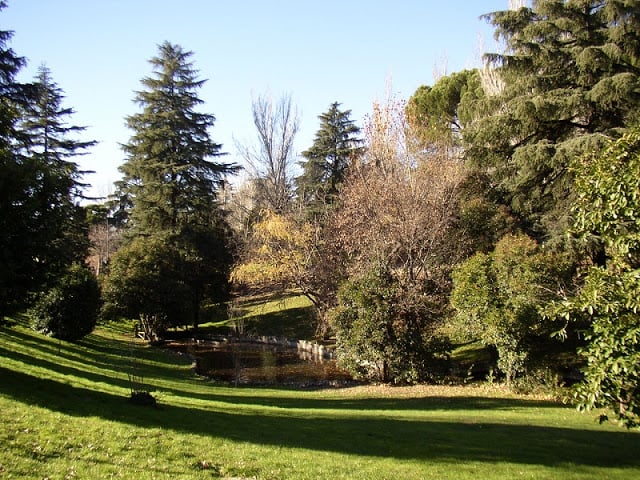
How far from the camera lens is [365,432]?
10227 millimetres

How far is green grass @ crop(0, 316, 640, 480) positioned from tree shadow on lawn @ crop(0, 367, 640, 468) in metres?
0.03

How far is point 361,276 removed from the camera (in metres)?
19.7

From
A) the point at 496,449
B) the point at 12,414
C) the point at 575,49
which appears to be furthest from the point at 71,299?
the point at 575,49

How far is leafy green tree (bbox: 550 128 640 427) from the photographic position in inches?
217

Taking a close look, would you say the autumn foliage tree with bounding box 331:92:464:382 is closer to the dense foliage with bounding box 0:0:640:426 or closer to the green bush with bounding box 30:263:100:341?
the dense foliage with bounding box 0:0:640:426

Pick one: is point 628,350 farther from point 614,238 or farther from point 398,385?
point 398,385

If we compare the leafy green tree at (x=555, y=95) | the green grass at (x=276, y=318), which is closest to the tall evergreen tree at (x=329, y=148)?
the green grass at (x=276, y=318)

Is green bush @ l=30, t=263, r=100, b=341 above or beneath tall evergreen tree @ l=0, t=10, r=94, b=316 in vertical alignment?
beneath

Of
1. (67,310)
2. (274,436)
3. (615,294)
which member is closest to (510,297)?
(274,436)

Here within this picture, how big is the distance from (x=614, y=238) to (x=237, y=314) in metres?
33.4

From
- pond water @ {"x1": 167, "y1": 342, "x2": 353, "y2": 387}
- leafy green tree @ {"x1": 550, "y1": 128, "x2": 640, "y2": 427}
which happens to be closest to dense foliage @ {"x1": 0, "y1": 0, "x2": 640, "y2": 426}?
leafy green tree @ {"x1": 550, "y1": 128, "x2": 640, "y2": 427}

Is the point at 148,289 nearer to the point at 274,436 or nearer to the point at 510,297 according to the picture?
the point at 510,297

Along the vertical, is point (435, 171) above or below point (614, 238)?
above

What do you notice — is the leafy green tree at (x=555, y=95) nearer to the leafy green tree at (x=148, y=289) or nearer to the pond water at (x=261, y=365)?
the pond water at (x=261, y=365)
